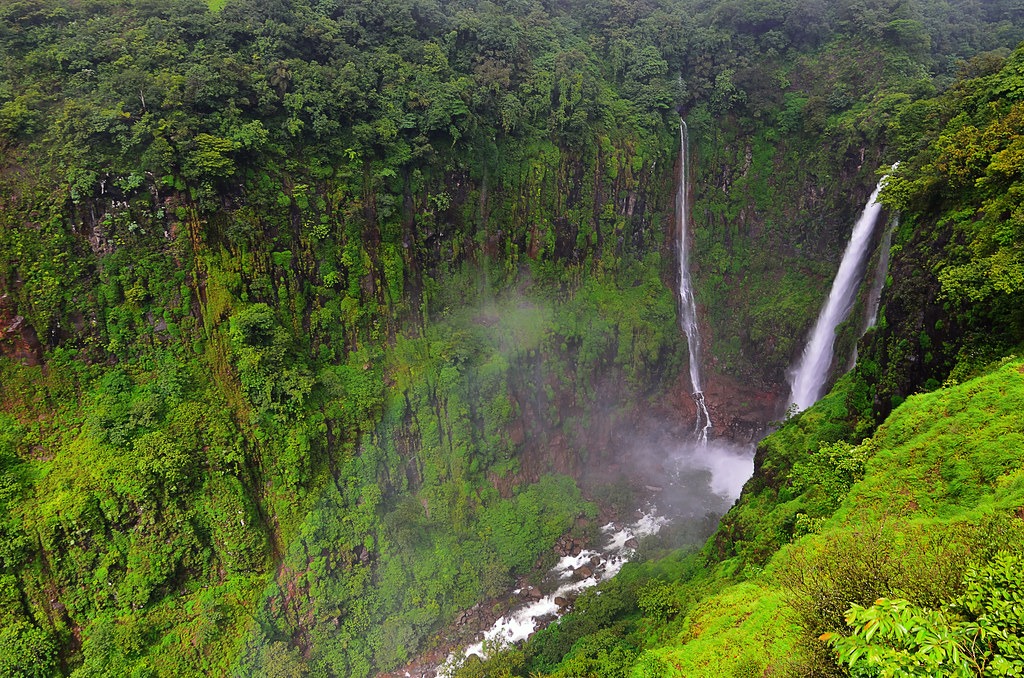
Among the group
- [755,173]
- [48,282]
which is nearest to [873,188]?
[755,173]

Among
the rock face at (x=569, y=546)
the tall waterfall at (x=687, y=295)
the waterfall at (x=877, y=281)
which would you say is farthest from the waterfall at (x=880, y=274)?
the rock face at (x=569, y=546)

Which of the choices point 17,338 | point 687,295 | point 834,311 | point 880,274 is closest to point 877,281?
point 880,274

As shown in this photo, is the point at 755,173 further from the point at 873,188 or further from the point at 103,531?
the point at 103,531

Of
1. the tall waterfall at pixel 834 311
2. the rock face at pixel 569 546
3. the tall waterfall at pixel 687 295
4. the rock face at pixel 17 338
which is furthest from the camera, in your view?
the tall waterfall at pixel 687 295

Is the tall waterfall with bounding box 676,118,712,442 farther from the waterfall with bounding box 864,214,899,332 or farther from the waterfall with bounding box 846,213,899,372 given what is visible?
the waterfall with bounding box 864,214,899,332

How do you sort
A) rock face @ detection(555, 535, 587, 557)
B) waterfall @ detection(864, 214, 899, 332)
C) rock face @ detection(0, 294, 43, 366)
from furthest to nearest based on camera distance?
rock face @ detection(555, 535, 587, 557), waterfall @ detection(864, 214, 899, 332), rock face @ detection(0, 294, 43, 366)

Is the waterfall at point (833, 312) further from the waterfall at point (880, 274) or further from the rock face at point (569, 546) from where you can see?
the rock face at point (569, 546)

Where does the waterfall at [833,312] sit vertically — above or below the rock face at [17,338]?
below

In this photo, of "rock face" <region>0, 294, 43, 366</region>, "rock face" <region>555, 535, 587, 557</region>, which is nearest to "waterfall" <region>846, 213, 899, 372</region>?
"rock face" <region>555, 535, 587, 557</region>
